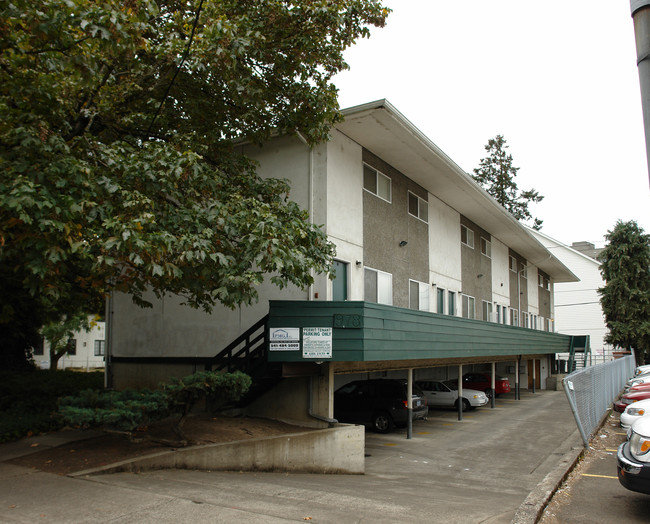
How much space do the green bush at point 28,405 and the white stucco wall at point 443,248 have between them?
12227 millimetres

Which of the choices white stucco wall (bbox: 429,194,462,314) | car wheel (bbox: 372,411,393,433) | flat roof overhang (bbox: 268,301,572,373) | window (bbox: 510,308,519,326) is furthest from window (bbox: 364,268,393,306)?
window (bbox: 510,308,519,326)

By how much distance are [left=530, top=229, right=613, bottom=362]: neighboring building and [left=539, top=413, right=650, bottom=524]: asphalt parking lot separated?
4642 cm

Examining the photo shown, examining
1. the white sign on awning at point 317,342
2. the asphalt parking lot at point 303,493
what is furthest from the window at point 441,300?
the white sign on awning at point 317,342

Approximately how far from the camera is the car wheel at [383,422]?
18500 mm

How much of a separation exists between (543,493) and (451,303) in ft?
47.2

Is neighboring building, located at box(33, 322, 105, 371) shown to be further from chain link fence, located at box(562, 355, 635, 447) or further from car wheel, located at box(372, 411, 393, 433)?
chain link fence, located at box(562, 355, 635, 447)

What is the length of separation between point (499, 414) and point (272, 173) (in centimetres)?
1495

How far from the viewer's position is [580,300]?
56.9m

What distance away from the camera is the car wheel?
18.5 metres

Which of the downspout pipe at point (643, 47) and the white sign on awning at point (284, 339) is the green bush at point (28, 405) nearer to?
the white sign on awning at point (284, 339)

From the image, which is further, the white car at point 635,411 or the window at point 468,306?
the window at point 468,306

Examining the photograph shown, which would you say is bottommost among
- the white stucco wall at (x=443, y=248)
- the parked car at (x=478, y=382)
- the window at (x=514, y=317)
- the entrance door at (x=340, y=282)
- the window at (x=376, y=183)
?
the parked car at (x=478, y=382)

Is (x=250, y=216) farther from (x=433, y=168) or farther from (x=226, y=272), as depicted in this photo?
(x=433, y=168)

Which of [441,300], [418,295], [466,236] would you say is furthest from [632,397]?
[466,236]
